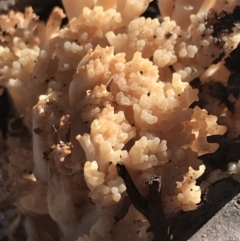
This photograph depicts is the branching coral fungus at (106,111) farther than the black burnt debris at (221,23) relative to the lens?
No

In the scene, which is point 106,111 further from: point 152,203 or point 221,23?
point 221,23

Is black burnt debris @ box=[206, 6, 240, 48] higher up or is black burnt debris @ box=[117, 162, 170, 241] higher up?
black burnt debris @ box=[206, 6, 240, 48]

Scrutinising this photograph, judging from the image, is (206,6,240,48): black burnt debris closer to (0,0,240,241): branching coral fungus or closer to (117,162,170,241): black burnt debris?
(0,0,240,241): branching coral fungus

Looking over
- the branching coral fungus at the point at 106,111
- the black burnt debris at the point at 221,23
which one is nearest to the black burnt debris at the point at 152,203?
the branching coral fungus at the point at 106,111

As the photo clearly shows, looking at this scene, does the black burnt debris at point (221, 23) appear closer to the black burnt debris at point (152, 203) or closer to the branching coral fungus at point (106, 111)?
the branching coral fungus at point (106, 111)

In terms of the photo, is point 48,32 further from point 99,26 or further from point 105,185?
point 105,185

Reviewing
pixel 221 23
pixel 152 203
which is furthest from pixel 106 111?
pixel 221 23

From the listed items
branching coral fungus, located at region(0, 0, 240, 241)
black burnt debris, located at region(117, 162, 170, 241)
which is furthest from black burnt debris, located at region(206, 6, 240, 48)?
black burnt debris, located at region(117, 162, 170, 241)

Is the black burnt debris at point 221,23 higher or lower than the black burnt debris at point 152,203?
higher

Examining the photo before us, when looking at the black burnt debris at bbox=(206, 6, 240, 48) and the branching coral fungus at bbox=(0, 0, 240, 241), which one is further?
the black burnt debris at bbox=(206, 6, 240, 48)
